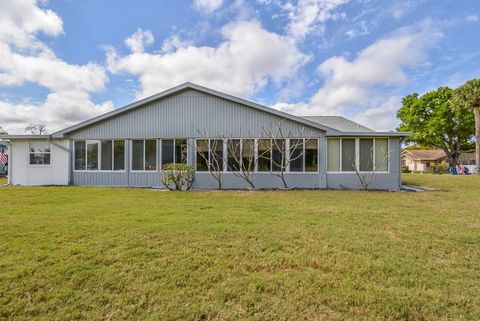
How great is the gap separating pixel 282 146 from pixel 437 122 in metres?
37.0

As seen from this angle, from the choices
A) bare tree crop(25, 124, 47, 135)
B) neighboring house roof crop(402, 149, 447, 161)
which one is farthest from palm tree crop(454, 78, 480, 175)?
bare tree crop(25, 124, 47, 135)

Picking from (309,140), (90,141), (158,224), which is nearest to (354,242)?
(158,224)

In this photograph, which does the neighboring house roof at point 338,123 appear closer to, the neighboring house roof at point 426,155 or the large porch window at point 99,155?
the large porch window at point 99,155

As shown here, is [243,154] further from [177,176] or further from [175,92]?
[175,92]

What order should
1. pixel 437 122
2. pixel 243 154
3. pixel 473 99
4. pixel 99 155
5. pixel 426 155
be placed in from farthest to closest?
pixel 426 155 < pixel 437 122 < pixel 473 99 < pixel 99 155 < pixel 243 154

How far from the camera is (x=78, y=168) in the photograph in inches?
528

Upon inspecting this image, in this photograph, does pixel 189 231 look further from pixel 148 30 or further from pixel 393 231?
pixel 148 30

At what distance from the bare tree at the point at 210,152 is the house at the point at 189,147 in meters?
0.05

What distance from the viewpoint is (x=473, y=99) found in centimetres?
3025

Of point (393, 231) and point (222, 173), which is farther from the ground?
point (222, 173)

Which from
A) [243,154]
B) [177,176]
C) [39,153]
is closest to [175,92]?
[177,176]

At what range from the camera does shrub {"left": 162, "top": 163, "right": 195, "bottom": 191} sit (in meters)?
12.2

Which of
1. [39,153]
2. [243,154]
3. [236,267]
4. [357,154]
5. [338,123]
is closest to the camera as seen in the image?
[236,267]

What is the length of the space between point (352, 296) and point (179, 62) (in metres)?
16.1
